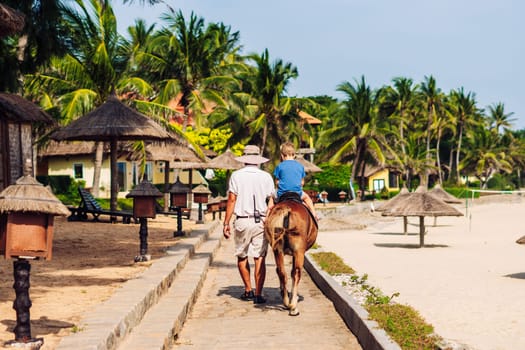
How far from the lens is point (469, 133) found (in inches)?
3086

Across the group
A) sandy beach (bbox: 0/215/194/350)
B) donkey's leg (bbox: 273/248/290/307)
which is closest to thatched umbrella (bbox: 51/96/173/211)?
sandy beach (bbox: 0/215/194/350)

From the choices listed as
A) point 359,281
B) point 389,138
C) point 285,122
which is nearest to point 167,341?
point 359,281

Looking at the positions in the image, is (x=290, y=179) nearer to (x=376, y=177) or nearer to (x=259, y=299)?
(x=259, y=299)

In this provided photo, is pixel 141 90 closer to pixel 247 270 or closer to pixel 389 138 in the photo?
pixel 247 270

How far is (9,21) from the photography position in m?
9.46

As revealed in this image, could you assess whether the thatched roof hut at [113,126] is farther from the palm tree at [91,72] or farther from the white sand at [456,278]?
the palm tree at [91,72]

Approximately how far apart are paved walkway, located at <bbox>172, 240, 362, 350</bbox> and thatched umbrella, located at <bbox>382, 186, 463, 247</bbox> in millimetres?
7286

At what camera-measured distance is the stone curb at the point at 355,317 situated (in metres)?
6.03

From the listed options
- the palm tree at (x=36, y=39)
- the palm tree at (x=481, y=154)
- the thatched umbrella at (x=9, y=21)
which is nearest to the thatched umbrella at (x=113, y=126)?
the palm tree at (x=36, y=39)

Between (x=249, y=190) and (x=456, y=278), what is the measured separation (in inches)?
171

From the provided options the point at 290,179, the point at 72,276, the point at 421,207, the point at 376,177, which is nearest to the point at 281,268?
the point at 290,179

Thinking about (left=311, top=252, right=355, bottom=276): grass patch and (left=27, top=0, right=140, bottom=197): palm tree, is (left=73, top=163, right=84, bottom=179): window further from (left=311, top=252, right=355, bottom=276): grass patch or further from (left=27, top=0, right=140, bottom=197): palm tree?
(left=311, top=252, right=355, bottom=276): grass patch

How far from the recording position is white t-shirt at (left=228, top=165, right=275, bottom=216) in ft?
28.5

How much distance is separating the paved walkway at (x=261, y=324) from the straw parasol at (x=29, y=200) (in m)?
2.04
